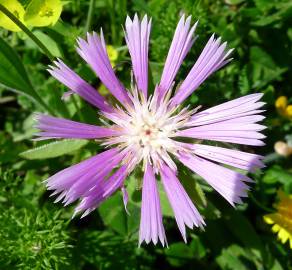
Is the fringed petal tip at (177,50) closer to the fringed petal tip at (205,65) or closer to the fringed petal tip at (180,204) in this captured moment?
the fringed petal tip at (205,65)

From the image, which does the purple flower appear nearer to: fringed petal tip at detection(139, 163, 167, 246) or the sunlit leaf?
fringed petal tip at detection(139, 163, 167, 246)

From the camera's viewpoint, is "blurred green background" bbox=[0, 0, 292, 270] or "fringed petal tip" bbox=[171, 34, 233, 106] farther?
"blurred green background" bbox=[0, 0, 292, 270]

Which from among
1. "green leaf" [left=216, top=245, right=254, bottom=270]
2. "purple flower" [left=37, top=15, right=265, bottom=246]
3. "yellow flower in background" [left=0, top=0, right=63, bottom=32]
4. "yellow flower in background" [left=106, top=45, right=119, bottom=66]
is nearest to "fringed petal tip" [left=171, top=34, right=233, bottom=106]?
"purple flower" [left=37, top=15, right=265, bottom=246]

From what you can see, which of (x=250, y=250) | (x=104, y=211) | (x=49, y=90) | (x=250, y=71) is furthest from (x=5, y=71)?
(x=250, y=250)

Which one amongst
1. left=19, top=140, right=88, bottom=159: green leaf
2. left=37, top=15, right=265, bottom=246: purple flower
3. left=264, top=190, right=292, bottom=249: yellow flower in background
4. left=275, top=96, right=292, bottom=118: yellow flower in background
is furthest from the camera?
left=275, top=96, right=292, bottom=118: yellow flower in background

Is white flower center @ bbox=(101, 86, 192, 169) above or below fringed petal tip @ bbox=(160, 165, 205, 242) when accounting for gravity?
above

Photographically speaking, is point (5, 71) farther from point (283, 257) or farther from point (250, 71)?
point (283, 257)

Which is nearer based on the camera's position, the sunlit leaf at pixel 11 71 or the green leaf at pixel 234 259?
the sunlit leaf at pixel 11 71

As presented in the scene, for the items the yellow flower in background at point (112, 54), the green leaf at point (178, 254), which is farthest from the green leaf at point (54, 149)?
the green leaf at point (178, 254)
